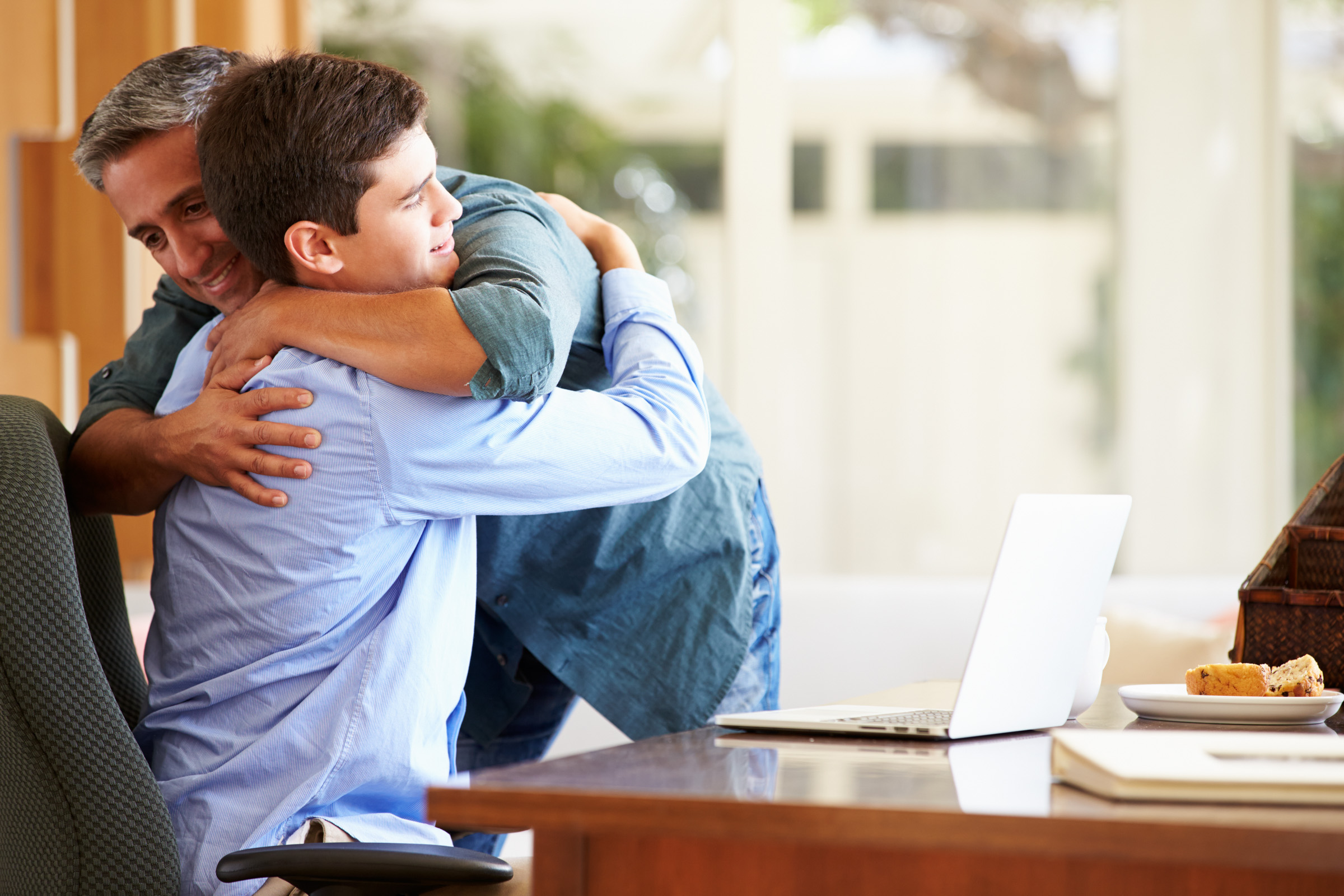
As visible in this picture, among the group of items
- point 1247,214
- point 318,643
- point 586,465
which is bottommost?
point 318,643

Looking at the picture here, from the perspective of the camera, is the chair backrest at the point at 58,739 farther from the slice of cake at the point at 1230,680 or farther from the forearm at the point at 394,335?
the slice of cake at the point at 1230,680

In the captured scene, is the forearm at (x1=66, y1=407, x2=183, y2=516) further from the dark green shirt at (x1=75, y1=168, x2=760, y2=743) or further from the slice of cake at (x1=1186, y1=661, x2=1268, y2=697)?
the slice of cake at (x1=1186, y1=661, x2=1268, y2=697)

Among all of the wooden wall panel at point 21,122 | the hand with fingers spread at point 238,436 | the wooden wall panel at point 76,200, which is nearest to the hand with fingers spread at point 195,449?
the hand with fingers spread at point 238,436

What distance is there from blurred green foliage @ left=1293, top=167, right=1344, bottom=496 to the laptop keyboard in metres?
3.40

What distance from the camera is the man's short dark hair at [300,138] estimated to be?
1151mm

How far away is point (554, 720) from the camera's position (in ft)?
5.43

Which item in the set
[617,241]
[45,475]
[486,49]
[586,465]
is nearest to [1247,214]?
[486,49]

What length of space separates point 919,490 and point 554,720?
261 centimetres

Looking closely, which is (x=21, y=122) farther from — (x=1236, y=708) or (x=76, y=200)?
(x=1236, y=708)

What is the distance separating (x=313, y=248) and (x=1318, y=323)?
367 cm

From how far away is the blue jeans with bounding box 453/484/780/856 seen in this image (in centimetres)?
154

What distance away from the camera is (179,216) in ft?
4.44

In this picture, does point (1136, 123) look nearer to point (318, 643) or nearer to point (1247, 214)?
point (1247, 214)

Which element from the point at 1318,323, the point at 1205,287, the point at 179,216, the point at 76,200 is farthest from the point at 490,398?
the point at 1318,323
